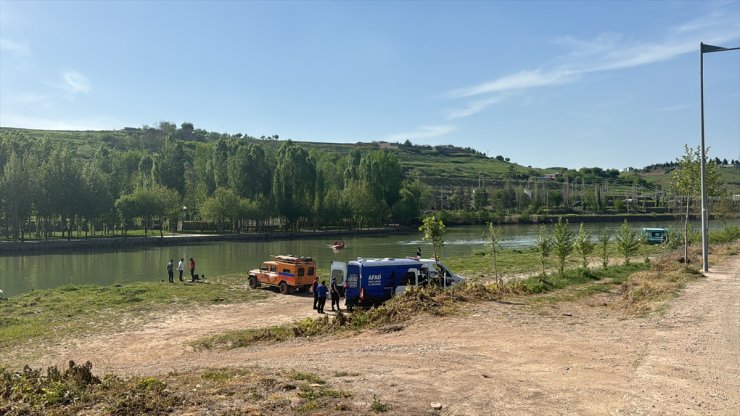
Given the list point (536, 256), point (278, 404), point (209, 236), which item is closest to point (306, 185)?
point (209, 236)

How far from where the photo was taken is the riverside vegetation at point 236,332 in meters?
8.64

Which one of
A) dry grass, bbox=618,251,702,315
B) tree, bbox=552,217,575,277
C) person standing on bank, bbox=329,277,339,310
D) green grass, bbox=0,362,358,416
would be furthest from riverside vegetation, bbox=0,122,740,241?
green grass, bbox=0,362,358,416

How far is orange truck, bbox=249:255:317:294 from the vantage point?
94.2 ft

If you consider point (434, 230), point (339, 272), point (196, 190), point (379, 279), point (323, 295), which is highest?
point (196, 190)

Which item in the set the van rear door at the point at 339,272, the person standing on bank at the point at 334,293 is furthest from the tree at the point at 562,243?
the person standing on bank at the point at 334,293

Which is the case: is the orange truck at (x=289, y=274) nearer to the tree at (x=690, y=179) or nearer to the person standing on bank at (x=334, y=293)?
the person standing on bank at (x=334, y=293)

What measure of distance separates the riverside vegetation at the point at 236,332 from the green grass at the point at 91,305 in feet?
0.17

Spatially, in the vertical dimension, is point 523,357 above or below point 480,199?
below

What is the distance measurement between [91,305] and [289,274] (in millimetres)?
9719

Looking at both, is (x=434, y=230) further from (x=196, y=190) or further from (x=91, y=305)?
(x=196, y=190)

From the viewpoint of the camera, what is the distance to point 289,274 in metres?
28.8

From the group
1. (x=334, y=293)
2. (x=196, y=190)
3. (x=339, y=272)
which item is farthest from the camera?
(x=196, y=190)

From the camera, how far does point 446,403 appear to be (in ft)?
27.8

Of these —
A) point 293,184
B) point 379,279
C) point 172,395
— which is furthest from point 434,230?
point 293,184
